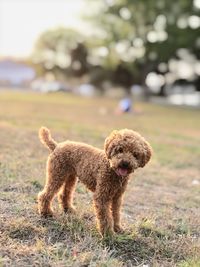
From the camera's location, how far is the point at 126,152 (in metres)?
4.69

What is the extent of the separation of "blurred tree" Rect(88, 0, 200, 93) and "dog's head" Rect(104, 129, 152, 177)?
36.5 meters

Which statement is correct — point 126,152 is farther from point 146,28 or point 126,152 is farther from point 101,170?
point 146,28

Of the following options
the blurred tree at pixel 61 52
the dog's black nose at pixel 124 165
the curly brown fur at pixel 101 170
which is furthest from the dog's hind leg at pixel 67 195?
the blurred tree at pixel 61 52

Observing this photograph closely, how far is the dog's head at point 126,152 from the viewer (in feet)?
15.3

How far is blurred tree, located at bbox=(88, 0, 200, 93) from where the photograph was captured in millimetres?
40188

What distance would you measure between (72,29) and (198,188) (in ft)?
148

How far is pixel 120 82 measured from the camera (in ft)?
159

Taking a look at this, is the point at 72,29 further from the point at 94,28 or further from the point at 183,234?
the point at 183,234

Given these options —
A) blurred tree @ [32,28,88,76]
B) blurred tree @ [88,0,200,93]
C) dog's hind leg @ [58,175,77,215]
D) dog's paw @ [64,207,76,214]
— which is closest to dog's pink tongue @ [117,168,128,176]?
dog's hind leg @ [58,175,77,215]

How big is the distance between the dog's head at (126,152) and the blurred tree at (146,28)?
36.5 metres

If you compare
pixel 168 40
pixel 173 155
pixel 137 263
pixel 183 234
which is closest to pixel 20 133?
pixel 173 155

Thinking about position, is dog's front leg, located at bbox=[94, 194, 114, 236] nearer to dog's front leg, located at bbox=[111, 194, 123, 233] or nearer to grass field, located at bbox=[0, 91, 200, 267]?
grass field, located at bbox=[0, 91, 200, 267]

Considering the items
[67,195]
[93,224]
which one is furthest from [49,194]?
[93,224]

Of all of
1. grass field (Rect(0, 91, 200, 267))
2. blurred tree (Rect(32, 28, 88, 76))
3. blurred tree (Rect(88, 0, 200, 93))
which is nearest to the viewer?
grass field (Rect(0, 91, 200, 267))
